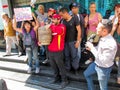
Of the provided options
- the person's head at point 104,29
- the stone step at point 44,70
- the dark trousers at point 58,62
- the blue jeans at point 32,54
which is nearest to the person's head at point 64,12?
the dark trousers at point 58,62

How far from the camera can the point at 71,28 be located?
4402 mm

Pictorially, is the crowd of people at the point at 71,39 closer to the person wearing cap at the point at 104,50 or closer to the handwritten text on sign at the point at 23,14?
the person wearing cap at the point at 104,50

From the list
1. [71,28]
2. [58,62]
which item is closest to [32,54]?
[58,62]

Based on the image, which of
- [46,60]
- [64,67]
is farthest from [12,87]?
[64,67]

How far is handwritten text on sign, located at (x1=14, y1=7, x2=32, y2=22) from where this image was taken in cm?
498

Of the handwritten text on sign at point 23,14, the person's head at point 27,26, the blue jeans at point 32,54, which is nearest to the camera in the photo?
the person's head at point 27,26

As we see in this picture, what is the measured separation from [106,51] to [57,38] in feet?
4.20

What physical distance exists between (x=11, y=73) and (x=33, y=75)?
0.83m

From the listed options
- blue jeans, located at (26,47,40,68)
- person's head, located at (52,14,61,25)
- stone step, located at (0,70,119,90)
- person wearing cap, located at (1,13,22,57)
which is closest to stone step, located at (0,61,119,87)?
stone step, located at (0,70,119,90)

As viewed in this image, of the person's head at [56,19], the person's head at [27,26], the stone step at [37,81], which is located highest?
the person's head at [56,19]

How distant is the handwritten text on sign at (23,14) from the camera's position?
16.3ft

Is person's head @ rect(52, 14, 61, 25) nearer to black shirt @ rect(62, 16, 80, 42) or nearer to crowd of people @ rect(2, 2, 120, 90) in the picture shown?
crowd of people @ rect(2, 2, 120, 90)

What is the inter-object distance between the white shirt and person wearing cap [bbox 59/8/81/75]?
1.03m

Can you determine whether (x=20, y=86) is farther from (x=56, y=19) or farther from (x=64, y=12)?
(x=64, y=12)
